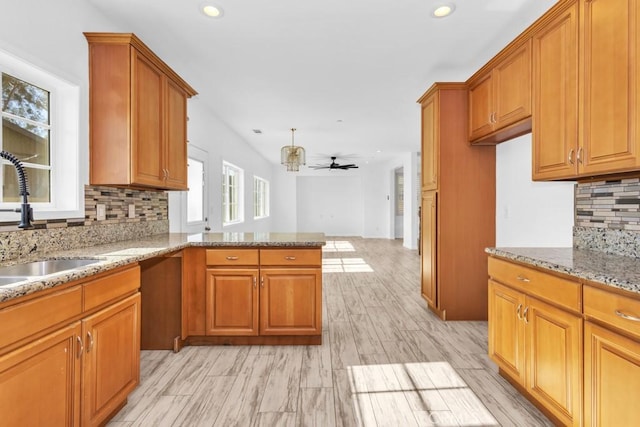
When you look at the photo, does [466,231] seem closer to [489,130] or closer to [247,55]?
[489,130]

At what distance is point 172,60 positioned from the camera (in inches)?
133

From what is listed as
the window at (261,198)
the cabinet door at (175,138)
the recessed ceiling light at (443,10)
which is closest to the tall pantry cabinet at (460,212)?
the recessed ceiling light at (443,10)

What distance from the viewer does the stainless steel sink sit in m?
1.60

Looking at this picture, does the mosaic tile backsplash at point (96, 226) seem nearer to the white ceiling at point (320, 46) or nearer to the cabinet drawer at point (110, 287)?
the cabinet drawer at point (110, 287)

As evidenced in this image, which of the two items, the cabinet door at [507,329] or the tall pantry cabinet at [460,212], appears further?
the tall pantry cabinet at [460,212]

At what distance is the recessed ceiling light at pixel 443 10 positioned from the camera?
8.12 feet

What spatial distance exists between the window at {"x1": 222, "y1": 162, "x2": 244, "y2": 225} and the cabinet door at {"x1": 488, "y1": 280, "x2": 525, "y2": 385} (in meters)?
4.58

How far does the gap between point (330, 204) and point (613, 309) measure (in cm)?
Result: 1107

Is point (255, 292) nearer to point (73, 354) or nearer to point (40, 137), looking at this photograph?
point (73, 354)

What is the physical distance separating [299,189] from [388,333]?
31.4 feet

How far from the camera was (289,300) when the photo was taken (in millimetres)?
2783

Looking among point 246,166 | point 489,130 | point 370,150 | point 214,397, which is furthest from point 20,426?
point 370,150

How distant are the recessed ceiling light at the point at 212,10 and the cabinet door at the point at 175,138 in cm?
68

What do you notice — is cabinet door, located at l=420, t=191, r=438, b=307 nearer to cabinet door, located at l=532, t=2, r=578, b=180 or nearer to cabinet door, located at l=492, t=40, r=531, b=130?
cabinet door, located at l=492, t=40, r=531, b=130
